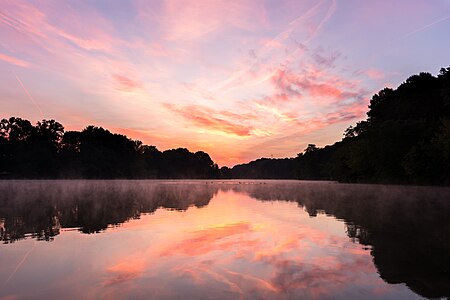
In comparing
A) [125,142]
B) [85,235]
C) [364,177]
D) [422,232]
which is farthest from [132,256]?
[125,142]

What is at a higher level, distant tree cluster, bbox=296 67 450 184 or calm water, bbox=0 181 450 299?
distant tree cluster, bbox=296 67 450 184

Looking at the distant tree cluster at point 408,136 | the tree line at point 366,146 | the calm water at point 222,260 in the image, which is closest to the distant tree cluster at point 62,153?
the tree line at point 366,146

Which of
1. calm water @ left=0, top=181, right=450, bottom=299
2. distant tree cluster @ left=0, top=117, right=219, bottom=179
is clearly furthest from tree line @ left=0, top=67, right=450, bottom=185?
calm water @ left=0, top=181, right=450, bottom=299

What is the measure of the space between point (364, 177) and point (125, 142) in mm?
118049

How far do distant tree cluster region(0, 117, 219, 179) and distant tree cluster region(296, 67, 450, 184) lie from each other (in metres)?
99.0

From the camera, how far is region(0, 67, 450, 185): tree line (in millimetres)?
64062

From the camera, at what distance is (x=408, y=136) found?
70750mm

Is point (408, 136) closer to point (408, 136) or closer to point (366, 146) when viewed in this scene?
point (408, 136)

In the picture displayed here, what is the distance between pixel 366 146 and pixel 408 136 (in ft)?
34.3

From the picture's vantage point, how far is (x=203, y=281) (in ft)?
26.4

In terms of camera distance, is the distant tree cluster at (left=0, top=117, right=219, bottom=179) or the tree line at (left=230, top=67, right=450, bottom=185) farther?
the distant tree cluster at (left=0, top=117, right=219, bottom=179)

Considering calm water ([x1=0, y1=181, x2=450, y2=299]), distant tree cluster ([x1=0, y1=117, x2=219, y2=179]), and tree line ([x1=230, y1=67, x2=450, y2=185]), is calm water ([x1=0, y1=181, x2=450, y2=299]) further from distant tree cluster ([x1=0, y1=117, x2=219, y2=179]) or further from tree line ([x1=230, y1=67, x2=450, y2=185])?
distant tree cluster ([x1=0, y1=117, x2=219, y2=179])

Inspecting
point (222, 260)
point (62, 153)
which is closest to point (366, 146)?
point (222, 260)

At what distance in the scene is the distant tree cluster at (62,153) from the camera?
118 m
